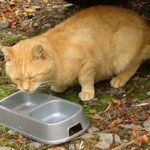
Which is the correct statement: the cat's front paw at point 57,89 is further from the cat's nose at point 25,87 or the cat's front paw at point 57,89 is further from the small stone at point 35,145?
the small stone at point 35,145

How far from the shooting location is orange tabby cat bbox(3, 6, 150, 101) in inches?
138

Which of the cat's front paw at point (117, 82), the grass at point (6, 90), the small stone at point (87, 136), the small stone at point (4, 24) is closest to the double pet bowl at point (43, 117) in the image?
the small stone at point (87, 136)

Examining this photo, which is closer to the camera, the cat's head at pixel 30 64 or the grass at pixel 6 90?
the cat's head at pixel 30 64

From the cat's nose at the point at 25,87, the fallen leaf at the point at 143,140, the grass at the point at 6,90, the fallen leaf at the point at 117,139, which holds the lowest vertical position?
the grass at the point at 6,90

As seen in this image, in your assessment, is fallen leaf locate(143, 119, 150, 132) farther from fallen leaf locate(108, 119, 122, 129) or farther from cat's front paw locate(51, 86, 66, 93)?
cat's front paw locate(51, 86, 66, 93)

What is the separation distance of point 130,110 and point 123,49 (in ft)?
1.77

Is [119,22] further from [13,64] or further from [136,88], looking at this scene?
[13,64]

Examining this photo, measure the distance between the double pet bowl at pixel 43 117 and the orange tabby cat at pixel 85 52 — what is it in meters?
0.19

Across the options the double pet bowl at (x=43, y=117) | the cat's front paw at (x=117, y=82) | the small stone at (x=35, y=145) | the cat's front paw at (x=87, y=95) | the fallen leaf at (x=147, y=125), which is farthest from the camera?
the cat's front paw at (x=117, y=82)

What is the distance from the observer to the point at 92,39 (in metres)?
3.82

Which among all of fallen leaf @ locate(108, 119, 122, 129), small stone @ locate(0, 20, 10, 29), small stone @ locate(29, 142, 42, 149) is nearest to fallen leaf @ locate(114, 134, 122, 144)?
fallen leaf @ locate(108, 119, 122, 129)

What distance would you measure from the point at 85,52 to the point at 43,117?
616 mm

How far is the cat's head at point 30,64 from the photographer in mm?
3461

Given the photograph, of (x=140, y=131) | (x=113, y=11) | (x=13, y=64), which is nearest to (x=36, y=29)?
(x=113, y=11)
